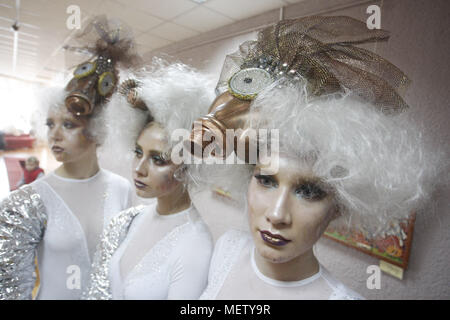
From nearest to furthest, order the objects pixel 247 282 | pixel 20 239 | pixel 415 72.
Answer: pixel 247 282, pixel 415 72, pixel 20 239

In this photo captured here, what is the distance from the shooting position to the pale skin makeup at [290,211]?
46 cm

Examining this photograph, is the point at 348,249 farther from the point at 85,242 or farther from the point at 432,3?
the point at 85,242

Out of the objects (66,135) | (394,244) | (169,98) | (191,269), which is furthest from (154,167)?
(394,244)

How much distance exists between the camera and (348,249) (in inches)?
43.4

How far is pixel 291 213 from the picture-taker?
1.50ft

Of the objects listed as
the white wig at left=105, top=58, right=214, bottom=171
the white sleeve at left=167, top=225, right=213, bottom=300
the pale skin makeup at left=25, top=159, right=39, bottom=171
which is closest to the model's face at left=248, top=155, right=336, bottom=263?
the white sleeve at left=167, top=225, right=213, bottom=300

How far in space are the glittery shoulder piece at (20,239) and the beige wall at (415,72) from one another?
0.73 m

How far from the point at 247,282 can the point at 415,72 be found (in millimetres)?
778

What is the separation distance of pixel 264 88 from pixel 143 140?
0.45 meters

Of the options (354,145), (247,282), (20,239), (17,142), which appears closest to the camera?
(354,145)

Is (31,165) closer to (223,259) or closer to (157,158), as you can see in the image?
(157,158)

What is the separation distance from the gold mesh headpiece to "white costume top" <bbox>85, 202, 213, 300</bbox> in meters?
0.47

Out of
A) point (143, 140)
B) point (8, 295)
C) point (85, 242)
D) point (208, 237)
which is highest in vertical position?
point (143, 140)
